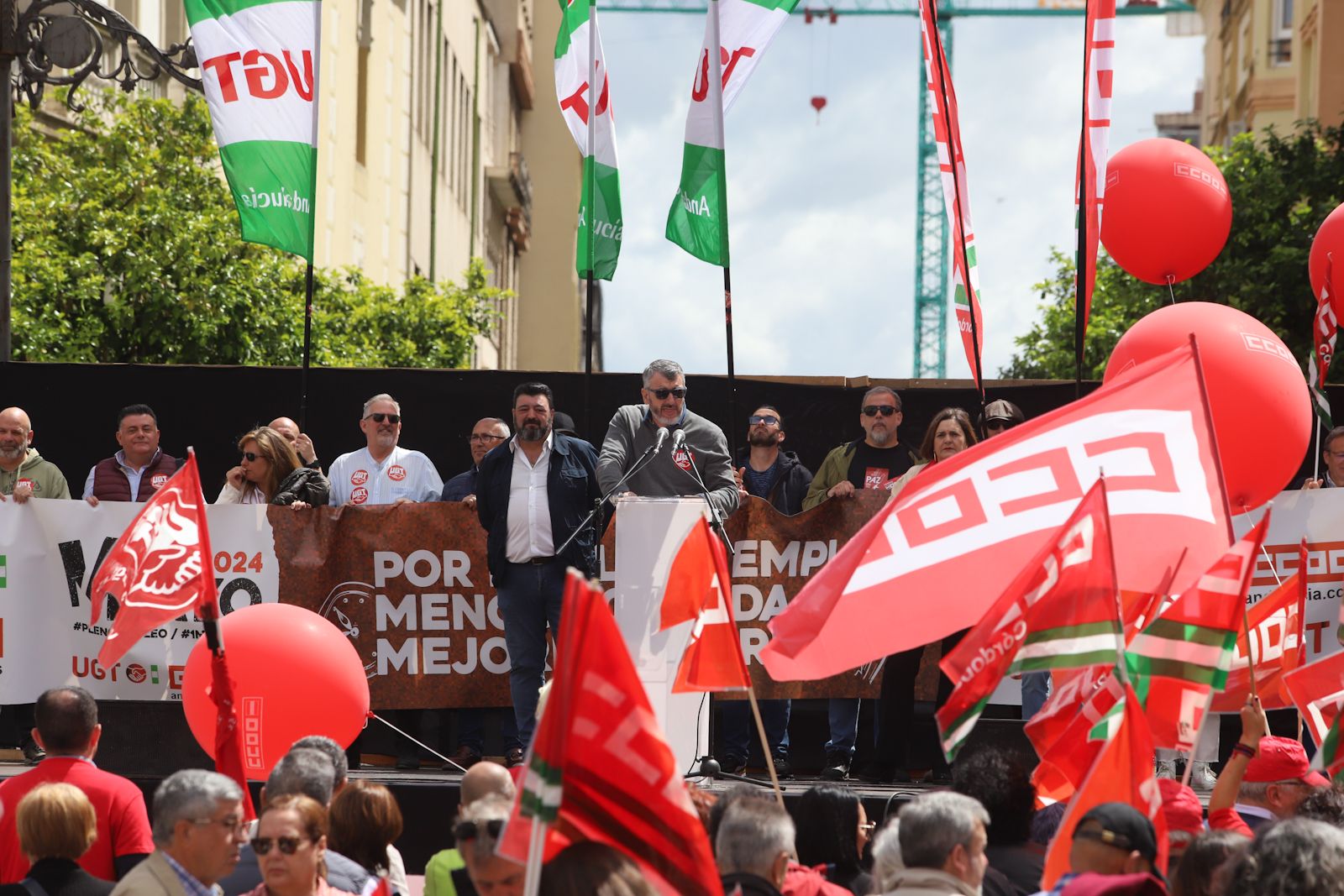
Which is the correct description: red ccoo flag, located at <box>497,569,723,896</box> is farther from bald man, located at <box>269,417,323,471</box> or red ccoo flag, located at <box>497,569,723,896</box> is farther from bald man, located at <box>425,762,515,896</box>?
bald man, located at <box>269,417,323,471</box>

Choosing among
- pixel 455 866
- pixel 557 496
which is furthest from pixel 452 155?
pixel 455 866

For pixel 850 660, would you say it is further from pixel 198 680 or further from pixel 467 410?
pixel 467 410

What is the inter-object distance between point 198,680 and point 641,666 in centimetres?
205

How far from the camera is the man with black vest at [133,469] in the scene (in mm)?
10766

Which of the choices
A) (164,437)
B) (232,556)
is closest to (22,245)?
(164,437)

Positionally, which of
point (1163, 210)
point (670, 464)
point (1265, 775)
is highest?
point (1163, 210)

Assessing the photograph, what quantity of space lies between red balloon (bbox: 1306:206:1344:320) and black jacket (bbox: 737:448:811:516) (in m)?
3.41

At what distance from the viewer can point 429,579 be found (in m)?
10.4

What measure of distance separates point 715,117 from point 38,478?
434 cm

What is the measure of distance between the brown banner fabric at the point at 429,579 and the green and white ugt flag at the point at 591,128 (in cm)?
198

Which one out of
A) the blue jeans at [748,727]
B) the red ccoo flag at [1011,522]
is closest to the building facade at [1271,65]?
the blue jeans at [748,727]

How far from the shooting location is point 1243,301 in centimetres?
2606

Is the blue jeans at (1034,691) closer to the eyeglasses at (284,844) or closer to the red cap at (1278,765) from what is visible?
the red cap at (1278,765)

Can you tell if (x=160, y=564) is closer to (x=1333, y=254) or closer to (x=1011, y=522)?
(x=1011, y=522)
